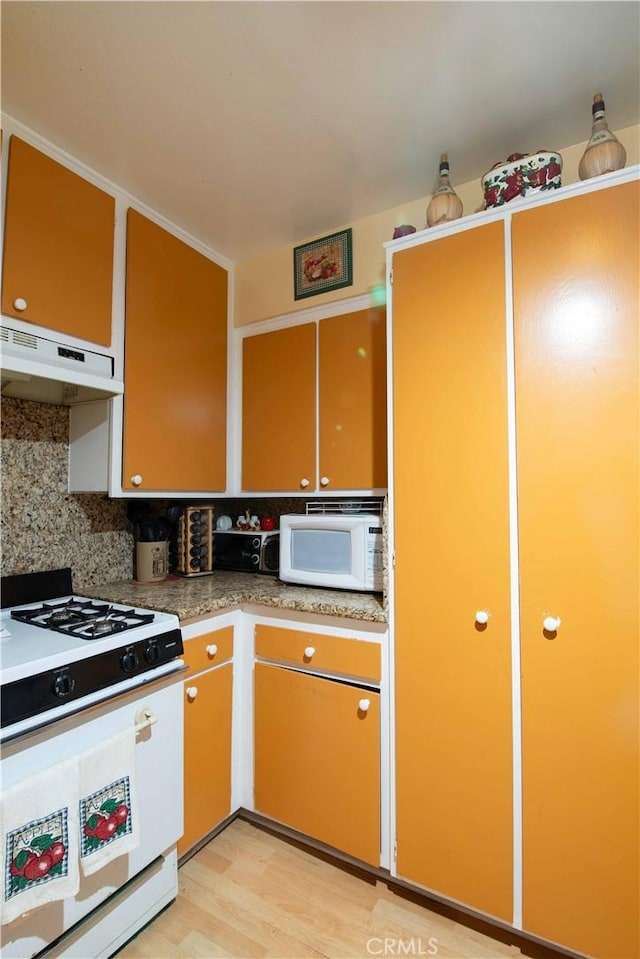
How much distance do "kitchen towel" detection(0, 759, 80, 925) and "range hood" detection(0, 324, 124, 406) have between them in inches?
43.2

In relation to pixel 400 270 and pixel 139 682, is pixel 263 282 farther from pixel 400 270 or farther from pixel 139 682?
pixel 139 682

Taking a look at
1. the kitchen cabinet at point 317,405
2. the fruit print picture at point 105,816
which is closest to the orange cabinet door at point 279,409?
the kitchen cabinet at point 317,405

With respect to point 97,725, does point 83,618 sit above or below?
above

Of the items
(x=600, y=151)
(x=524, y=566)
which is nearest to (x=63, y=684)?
(x=524, y=566)

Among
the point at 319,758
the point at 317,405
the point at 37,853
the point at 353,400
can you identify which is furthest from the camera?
the point at 317,405

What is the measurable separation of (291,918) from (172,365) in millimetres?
2064

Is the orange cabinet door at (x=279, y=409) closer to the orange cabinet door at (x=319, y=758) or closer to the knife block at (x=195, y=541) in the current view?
the knife block at (x=195, y=541)

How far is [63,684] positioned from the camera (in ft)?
3.73

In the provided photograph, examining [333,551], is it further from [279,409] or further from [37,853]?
[37,853]

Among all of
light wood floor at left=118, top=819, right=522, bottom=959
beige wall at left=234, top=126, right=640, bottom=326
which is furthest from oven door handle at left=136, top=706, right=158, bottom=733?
beige wall at left=234, top=126, right=640, bottom=326

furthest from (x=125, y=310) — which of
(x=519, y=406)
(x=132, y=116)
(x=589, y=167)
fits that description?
(x=589, y=167)

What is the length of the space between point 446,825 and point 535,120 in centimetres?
230

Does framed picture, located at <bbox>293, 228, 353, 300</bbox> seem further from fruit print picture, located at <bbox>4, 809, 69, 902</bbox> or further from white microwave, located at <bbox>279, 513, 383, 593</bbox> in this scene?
fruit print picture, located at <bbox>4, 809, 69, 902</bbox>

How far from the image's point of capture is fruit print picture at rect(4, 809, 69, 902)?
99 cm
